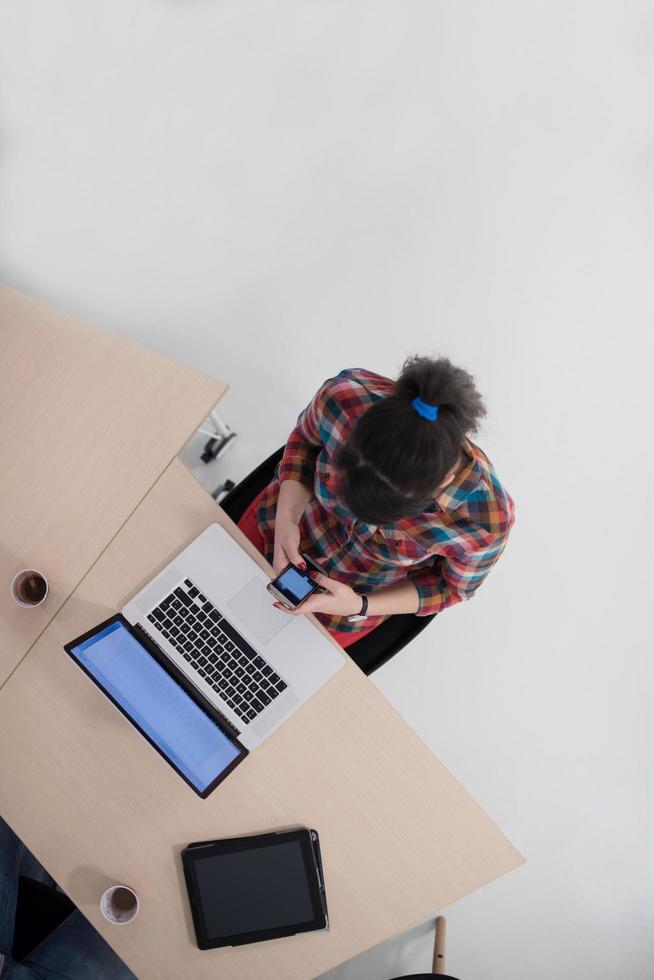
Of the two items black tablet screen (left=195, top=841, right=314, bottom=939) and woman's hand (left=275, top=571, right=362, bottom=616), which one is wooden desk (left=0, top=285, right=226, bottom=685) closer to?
woman's hand (left=275, top=571, right=362, bottom=616)

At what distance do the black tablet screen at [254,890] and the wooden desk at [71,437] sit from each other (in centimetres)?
55

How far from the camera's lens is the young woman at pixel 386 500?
1.03 metres

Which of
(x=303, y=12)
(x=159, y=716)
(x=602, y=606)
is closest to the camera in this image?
(x=159, y=716)

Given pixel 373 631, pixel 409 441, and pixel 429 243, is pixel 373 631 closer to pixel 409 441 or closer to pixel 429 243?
pixel 409 441

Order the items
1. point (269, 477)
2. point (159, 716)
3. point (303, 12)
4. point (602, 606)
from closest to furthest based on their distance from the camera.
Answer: point (159, 716)
point (269, 477)
point (602, 606)
point (303, 12)

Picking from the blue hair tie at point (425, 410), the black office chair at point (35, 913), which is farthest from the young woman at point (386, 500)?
the black office chair at point (35, 913)

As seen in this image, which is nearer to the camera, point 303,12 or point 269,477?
point 269,477

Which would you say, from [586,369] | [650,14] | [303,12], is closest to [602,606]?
[586,369]

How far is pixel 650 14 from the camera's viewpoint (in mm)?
2303

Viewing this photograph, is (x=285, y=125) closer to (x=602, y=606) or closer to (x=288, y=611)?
(x=288, y=611)

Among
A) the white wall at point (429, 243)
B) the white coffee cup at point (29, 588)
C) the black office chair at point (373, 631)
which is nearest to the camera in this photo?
the white coffee cup at point (29, 588)

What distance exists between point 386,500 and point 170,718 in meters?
0.58

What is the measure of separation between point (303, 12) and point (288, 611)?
207 centimetres

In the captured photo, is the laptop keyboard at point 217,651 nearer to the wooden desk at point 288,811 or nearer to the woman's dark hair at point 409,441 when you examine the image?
the wooden desk at point 288,811
